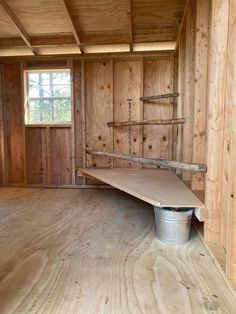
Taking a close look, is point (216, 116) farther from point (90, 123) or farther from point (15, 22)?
point (15, 22)

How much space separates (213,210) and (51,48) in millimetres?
3622

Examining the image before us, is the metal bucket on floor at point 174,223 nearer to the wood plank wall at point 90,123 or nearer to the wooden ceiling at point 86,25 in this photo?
the wood plank wall at point 90,123

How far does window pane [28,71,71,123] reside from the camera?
455 centimetres

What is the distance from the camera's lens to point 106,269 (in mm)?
1864

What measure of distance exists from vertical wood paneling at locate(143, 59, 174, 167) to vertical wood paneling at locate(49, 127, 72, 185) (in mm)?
1355

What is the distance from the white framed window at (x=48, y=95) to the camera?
14.9 feet

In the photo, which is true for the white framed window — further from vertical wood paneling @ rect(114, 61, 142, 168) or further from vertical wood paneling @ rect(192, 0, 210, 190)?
vertical wood paneling @ rect(192, 0, 210, 190)

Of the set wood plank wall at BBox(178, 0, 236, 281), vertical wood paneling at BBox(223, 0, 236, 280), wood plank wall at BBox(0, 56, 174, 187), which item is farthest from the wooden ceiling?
vertical wood paneling at BBox(223, 0, 236, 280)

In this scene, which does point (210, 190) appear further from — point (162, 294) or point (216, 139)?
point (162, 294)

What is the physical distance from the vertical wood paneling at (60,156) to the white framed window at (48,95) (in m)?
0.22

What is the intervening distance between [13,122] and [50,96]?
2.70ft

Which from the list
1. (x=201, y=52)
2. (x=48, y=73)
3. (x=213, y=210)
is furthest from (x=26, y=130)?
(x=213, y=210)

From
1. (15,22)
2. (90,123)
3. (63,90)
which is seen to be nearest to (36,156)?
(90,123)

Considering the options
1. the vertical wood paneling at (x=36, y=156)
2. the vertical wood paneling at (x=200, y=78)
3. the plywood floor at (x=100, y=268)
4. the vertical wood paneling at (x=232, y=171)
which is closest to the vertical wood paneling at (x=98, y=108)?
the vertical wood paneling at (x=36, y=156)
